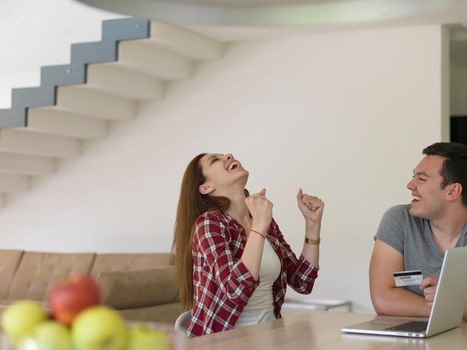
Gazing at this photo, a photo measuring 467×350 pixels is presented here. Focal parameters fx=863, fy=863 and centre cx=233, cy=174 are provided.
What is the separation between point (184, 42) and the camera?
679 centimetres

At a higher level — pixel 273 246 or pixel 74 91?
pixel 74 91

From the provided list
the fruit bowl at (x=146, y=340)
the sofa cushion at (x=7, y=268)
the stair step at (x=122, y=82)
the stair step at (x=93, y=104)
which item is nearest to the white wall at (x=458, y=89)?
the stair step at (x=122, y=82)

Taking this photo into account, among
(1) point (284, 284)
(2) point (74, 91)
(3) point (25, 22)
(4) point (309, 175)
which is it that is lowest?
(1) point (284, 284)

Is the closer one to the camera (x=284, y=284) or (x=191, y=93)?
(x=284, y=284)

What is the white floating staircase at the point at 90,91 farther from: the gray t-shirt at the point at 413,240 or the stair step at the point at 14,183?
the gray t-shirt at the point at 413,240

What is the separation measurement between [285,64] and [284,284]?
3.87 m

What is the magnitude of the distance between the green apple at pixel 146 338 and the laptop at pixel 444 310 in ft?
5.01

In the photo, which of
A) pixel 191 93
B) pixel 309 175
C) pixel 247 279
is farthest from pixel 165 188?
pixel 247 279

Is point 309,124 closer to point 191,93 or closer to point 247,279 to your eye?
point 191,93

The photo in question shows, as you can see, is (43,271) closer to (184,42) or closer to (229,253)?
(184,42)

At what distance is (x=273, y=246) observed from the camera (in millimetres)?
3473

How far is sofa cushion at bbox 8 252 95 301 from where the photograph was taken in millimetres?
6957

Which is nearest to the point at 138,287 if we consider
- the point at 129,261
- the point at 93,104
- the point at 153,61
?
the point at 129,261

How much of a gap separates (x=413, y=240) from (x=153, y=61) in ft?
12.7
